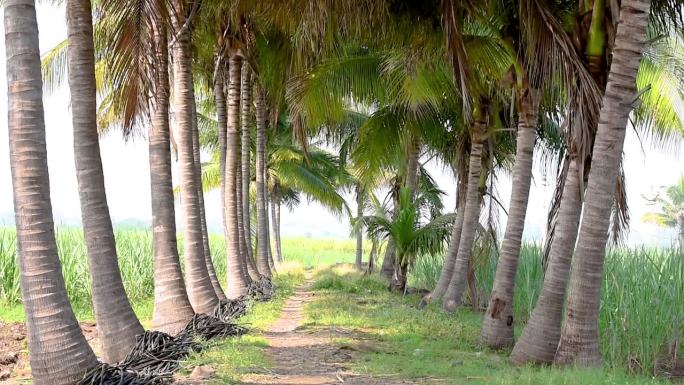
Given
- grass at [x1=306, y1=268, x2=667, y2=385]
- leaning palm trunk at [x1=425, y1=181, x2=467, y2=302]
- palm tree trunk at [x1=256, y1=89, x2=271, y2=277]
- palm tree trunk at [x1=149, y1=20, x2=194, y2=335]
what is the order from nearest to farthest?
grass at [x1=306, y1=268, x2=667, y2=385] → palm tree trunk at [x1=149, y1=20, x2=194, y2=335] → leaning palm trunk at [x1=425, y1=181, x2=467, y2=302] → palm tree trunk at [x1=256, y1=89, x2=271, y2=277]

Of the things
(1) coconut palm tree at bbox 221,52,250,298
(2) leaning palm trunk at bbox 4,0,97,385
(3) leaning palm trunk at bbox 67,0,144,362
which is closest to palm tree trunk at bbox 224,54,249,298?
(1) coconut palm tree at bbox 221,52,250,298

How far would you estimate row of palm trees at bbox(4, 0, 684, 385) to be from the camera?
6113 millimetres

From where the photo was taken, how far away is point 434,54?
12.8 meters

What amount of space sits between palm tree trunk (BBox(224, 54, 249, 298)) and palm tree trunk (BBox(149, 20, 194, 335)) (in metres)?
5.52

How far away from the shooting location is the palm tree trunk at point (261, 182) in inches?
782

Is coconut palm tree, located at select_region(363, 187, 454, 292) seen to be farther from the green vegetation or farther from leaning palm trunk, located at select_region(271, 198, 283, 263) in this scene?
leaning palm trunk, located at select_region(271, 198, 283, 263)

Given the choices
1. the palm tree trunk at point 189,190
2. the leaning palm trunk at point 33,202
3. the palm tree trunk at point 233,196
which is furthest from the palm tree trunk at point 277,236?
the leaning palm trunk at point 33,202

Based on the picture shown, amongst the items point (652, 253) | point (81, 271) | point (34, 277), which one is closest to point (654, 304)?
point (652, 253)

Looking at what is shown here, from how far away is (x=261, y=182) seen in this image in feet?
66.4

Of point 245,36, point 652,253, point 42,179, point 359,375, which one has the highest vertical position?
point 245,36

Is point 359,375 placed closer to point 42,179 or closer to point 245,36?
point 42,179

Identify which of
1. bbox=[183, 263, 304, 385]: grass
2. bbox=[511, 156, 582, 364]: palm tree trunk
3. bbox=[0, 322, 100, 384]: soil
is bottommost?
bbox=[0, 322, 100, 384]: soil

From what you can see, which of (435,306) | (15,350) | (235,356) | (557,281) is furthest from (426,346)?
(15,350)

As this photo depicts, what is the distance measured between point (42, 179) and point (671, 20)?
8058 millimetres
